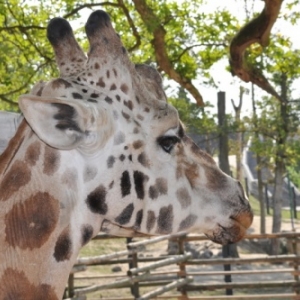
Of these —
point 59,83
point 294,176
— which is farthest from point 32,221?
point 294,176

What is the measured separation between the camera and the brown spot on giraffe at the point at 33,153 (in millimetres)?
2102

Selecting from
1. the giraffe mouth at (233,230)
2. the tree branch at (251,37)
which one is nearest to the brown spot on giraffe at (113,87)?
the giraffe mouth at (233,230)

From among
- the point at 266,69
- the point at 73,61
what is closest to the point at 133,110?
the point at 73,61

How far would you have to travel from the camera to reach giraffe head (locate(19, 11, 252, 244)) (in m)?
2.08

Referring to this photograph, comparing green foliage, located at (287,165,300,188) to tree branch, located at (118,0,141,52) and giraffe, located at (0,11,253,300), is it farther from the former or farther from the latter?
giraffe, located at (0,11,253,300)

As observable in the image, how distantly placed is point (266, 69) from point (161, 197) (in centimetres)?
754

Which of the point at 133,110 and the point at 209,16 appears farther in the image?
the point at 209,16

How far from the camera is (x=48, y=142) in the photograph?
1925mm

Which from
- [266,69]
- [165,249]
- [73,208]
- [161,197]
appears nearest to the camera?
[73,208]

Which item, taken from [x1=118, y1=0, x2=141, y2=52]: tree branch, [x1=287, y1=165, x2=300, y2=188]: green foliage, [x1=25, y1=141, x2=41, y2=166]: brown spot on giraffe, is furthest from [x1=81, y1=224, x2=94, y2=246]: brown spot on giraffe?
[x1=287, y1=165, x2=300, y2=188]: green foliage

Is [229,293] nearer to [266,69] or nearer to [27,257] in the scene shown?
[266,69]

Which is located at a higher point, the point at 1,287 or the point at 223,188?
the point at 223,188

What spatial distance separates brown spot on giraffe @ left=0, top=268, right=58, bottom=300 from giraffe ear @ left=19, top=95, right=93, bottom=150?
363 mm

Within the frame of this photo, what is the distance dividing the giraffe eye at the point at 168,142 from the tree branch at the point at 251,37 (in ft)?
18.0
